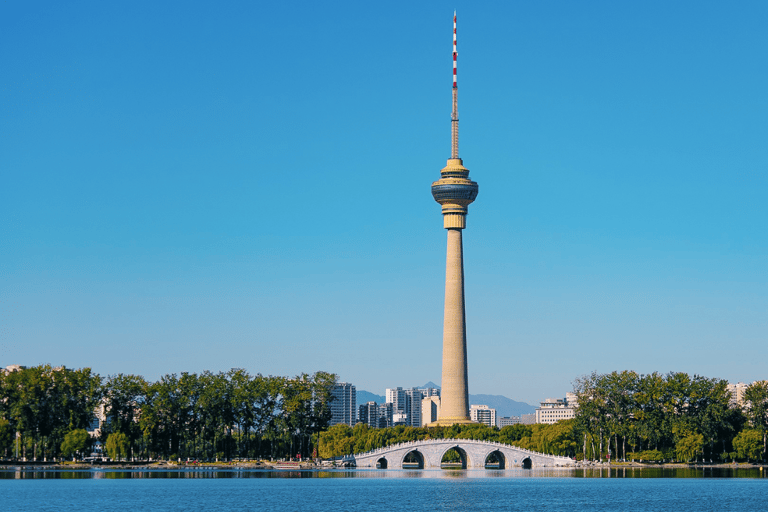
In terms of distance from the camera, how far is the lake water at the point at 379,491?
85.4 metres

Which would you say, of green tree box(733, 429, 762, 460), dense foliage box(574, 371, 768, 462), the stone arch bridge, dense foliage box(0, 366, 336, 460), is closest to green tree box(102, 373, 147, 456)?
dense foliage box(0, 366, 336, 460)

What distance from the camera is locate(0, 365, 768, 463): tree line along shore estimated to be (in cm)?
13950

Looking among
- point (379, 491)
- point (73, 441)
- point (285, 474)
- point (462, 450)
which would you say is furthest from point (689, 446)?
point (73, 441)

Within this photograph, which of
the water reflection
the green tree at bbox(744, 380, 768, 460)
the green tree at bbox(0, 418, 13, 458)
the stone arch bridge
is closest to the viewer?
the water reflection

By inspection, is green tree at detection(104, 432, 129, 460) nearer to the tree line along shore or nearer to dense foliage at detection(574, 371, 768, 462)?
the tree line along shore

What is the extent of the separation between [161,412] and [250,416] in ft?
37.6

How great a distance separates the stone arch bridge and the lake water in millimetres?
23368

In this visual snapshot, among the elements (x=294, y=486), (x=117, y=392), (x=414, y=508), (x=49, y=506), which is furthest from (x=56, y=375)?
(x=414, y=508)

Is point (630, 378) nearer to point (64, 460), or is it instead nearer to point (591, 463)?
point (591, 463)

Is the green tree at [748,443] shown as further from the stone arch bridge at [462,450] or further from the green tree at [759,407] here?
the stone arch bridge at [462,450]

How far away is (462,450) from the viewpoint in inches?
6452

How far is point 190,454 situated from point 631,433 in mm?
59103

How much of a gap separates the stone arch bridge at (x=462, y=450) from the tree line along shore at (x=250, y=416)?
7610mm

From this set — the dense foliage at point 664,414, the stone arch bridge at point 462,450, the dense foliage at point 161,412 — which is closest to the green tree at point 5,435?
the dense foliage at point 161,412
